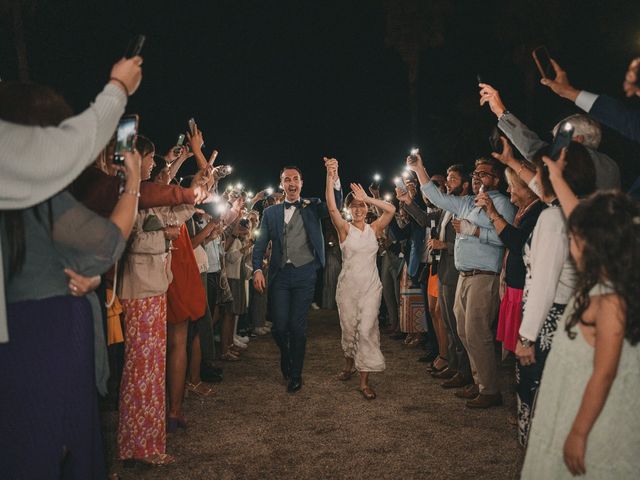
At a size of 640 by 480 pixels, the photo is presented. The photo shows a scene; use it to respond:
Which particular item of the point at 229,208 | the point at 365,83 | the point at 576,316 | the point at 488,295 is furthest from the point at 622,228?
the point at 365,83

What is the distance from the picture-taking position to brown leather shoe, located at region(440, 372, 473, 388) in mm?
6219

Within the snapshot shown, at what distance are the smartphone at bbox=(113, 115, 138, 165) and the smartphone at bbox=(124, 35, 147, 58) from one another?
1.02ft

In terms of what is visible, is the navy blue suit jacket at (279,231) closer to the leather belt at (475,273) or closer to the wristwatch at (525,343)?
the leather belt at (475,273)

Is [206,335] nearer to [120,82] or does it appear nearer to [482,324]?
[482,324]

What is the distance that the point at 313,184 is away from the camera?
4325 cm

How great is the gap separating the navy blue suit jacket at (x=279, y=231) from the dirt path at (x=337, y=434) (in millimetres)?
1470

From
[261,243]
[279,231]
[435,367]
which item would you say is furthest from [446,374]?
[261,243]

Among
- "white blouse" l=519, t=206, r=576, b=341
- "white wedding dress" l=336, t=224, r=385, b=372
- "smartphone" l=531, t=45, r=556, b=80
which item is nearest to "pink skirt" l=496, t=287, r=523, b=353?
"white blouse" l=519, t=206, r=576, b=341

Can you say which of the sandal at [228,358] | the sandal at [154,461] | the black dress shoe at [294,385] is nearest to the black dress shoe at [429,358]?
the black dress shoe at [294,385]

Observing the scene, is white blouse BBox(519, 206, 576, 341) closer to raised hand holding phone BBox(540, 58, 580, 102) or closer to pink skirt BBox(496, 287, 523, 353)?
raised hand holding phone BBox(540, 58, 580, 102)

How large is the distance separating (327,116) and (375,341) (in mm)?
39891

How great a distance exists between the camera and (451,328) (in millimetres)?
6555

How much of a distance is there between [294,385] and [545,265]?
3877mm

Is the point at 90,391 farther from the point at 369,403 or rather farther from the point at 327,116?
the point at 327,116
